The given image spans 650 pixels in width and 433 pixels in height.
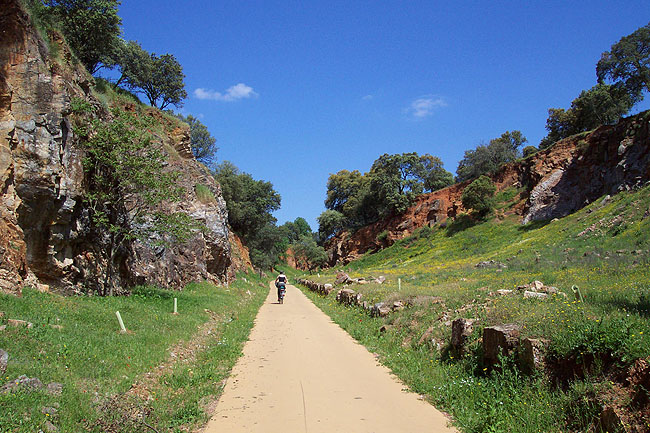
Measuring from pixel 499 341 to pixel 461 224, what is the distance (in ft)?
161

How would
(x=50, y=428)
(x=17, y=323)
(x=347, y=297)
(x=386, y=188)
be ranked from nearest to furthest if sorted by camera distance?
(x=50, y=428) < (x=17, y=323) < (x=347, y=297) < (x=386, y=188)

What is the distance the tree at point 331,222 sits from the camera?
8288 cm

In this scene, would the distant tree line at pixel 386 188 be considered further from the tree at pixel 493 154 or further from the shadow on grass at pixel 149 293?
the shadow on grass at pixel 149 293

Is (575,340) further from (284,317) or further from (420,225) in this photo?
(420,225)

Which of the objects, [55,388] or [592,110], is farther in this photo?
[592,110]

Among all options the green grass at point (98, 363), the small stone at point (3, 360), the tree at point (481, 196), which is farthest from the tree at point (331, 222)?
the small stone at point (3, 360)

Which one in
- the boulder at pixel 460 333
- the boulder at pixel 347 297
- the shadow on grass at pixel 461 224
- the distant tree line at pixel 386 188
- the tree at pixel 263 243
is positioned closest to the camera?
the boulder at pixel 460 333

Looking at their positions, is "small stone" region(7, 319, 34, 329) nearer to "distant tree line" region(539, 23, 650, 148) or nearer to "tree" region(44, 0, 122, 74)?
"tree" region(44, 0, 122, 74)

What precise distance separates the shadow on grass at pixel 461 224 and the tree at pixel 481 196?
1703 mm

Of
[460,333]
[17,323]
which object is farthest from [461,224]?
[17,323]

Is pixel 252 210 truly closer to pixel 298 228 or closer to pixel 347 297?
pixel 347 297

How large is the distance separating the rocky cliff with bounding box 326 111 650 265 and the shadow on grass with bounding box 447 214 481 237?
2.53m

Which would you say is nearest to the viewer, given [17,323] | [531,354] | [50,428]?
[50,428]

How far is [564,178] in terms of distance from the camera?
4306 centimetres
